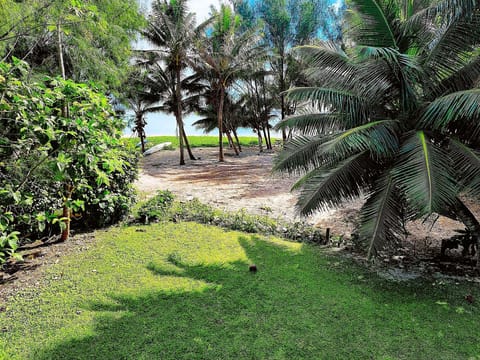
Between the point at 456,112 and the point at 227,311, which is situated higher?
the point at 456,112

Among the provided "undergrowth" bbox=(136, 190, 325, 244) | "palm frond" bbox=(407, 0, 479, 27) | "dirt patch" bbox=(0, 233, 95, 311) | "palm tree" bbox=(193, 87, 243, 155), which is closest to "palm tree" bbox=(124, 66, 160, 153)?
"palm tree" bbox=(193, 87, 243, 155)

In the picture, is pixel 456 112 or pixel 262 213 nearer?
pixel 456 112

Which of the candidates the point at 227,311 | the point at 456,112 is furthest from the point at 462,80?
the point at 227,311

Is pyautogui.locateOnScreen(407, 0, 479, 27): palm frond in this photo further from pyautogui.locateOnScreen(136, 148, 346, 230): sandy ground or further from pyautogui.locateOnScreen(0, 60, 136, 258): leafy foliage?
pyautogui.locateOnScreen(0, 60, 136, 258): leafy foliage

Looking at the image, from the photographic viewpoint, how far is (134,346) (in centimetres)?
286

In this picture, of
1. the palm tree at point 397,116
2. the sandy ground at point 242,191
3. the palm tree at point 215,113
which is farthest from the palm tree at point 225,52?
the palm tree at point 397,116

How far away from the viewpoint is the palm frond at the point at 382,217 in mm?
4098

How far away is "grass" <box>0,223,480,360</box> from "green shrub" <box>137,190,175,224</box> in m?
1.32

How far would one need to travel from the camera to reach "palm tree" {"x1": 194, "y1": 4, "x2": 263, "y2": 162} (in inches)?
Answer: 674

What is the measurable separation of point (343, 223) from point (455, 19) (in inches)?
185

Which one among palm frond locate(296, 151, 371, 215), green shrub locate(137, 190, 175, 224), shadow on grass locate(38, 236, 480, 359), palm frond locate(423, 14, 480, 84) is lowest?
shadow on grass locate(38, 236, 480, 359)

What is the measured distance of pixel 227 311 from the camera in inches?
138

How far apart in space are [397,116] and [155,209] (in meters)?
5.35

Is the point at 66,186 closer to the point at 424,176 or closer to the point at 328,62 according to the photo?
the point at 328,62
